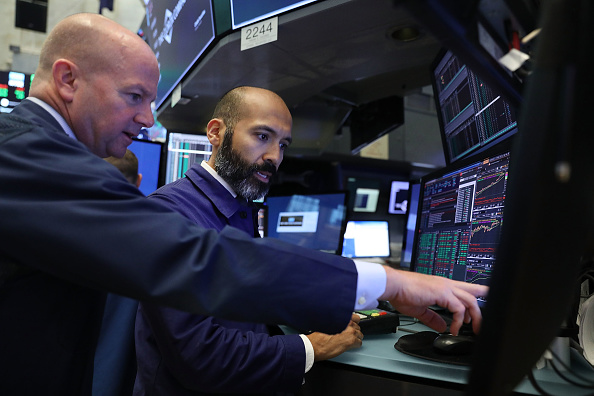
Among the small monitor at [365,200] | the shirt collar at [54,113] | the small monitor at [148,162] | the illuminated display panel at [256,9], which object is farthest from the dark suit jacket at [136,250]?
the small monitor at [365,200]

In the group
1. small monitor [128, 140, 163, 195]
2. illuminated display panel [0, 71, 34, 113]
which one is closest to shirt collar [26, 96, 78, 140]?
small monitor [128, 140, 163, 195]

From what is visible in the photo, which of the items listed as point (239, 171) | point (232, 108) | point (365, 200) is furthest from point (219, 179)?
point (365, 200)

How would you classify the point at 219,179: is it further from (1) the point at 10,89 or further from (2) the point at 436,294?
(1) the point at 10,89

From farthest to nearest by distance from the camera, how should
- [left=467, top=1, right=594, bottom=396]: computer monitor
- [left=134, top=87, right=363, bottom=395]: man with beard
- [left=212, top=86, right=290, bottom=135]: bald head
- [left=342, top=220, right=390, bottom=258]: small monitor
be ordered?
[left=342, top=220, right=390, bottom=258]: small monitor, [left=212, top=86, right=290, bottom=135]: bald head, [left=134, top=87, right=363, bottom=395]: man with beard, [left=467, top=1, right=594, bottom=396]: computer monitor

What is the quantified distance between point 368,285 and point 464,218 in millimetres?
717

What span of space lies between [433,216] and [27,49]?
6.02m

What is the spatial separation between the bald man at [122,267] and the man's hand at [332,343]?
351 millimetres

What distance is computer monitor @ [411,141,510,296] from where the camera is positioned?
1.06 m

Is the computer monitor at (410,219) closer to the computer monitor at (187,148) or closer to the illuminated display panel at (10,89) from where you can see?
the computer monitor at (187,148)

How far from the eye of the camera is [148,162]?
7.93 ft

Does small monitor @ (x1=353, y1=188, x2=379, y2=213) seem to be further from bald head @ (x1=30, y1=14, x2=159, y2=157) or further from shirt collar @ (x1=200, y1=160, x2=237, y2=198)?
bald head @ (x1=30, y1=14, x2=159, y2=157)

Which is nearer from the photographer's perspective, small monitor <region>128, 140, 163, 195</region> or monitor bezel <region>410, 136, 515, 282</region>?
monitor bezel <region>410, 136, 515, 282</region>

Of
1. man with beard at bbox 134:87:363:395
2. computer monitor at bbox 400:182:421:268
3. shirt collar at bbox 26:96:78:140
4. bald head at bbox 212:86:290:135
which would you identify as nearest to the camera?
shirt collar at bbox 26:96:78:140

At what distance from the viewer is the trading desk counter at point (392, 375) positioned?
2.63ft
